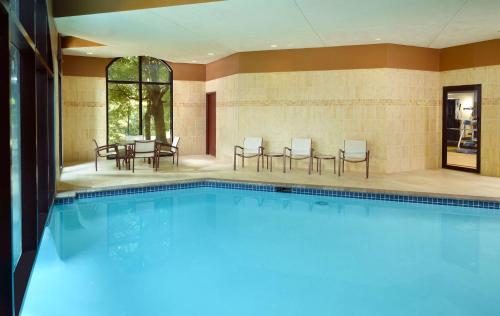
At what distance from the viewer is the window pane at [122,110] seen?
11852mm

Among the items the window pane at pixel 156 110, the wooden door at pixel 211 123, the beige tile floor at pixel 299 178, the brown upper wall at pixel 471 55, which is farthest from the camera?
the wooden door at pixel 211 123

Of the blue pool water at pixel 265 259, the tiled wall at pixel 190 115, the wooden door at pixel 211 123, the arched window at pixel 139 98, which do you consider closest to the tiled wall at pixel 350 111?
the arched window at pixel 139 98

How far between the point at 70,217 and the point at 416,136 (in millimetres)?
7195

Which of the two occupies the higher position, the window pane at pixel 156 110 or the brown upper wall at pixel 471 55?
the brown upper wall at pixel 471 55

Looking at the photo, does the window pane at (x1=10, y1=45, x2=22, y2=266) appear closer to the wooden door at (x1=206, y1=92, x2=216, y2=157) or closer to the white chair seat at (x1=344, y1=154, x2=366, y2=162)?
the white chair seat at (x1=344, y1=154, x2=366, y2=162)

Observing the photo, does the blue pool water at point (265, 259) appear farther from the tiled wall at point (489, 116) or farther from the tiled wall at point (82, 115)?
the tiled wall at point (82, 115)

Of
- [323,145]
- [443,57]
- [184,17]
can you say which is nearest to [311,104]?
[323,145]

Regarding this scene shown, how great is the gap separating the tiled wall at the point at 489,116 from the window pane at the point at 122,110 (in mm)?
8300

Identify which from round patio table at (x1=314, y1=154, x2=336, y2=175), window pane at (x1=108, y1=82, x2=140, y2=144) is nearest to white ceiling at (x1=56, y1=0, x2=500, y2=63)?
window pane at (x1=108, y1=82, x2=140, y2=144)

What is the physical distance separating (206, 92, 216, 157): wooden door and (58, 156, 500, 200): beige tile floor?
8.73 ft

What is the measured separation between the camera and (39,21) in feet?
17.5

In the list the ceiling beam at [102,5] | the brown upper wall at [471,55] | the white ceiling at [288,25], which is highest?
the ceiling beam at [102,5]

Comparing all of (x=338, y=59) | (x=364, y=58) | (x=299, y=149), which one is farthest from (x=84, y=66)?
(x=364, y=58)

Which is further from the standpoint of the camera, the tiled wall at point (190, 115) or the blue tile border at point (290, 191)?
the tiled wall at point (190, 115)
